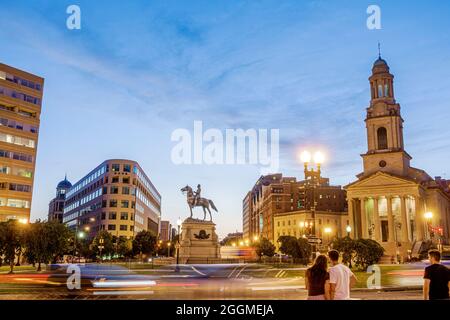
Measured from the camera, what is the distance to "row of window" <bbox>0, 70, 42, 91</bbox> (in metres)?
→ 93.5

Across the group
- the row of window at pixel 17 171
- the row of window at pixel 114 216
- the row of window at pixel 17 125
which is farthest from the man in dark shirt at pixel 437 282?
the row of window at pixel 114 216

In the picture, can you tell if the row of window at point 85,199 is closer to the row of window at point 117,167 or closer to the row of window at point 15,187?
the row of window at point 117,167

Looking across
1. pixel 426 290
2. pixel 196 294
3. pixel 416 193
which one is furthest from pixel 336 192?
pixel 426 290

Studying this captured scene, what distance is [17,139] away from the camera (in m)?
94.2

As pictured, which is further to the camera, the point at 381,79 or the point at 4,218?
the point at 381,79

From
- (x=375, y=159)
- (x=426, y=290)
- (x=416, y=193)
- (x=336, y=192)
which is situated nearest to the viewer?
(x=426, y=290)

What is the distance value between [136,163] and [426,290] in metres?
132

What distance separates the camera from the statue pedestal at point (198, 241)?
54312mm

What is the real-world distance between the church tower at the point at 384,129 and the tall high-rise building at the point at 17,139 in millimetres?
77812

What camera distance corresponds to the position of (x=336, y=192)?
148 meters

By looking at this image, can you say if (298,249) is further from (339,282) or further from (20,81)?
(20,81)
